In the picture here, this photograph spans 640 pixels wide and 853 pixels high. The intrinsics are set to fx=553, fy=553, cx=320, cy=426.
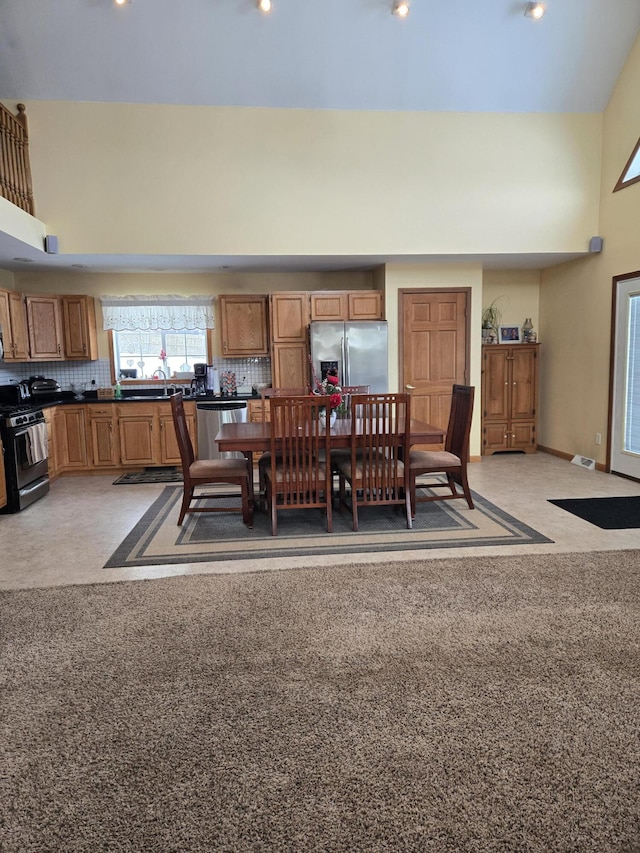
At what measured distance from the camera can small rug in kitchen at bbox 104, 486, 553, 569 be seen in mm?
3656

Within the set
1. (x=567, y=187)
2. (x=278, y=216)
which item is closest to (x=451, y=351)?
(x=567, y=187)

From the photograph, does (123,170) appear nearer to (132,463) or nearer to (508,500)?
(132,463)

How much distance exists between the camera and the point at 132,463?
637 centimetres

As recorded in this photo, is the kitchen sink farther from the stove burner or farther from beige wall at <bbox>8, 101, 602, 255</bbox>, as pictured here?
beige wall at <bbox>8, 101, 602, 255</bbox>

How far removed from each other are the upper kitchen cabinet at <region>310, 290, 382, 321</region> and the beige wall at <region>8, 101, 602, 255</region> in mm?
690

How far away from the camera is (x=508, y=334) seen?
7.22 metres

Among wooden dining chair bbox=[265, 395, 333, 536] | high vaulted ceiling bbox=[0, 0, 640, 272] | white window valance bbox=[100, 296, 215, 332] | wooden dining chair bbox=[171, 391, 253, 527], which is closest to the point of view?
wooden dining chair bbox=[265, 395, 333, 536]

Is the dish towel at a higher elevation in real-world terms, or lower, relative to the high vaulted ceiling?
lower

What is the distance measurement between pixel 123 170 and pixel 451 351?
3955mm

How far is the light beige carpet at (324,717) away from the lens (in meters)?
1.52

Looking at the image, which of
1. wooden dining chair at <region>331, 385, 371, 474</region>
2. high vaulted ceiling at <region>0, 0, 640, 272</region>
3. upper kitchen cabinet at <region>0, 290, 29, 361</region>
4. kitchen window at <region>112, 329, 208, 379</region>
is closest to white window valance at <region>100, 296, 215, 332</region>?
kitchen window at <region>112, 329, 208, 379</region>

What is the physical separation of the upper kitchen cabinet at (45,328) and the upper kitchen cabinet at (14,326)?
74mm

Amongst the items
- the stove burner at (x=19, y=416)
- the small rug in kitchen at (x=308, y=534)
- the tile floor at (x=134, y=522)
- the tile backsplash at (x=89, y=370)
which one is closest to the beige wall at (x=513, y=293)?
the tile floor at (x=134, y=522)

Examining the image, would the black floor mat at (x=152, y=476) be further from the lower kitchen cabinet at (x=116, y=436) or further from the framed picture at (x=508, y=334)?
the framed picture at (x=508, y=334)
